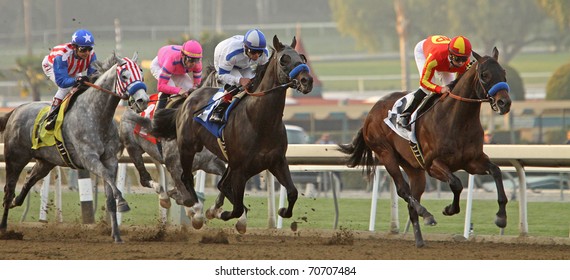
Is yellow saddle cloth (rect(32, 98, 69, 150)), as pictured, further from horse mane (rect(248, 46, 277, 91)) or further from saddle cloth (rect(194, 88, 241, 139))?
horse mane (rect(248, 46, 277, 91))

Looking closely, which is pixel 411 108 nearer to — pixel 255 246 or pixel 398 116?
pixel 398 116

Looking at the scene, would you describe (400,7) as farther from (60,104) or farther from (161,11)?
(60,104)

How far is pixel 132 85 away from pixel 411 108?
6.70 ft

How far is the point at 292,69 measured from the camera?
8.09m

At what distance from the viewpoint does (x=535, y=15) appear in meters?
49.5

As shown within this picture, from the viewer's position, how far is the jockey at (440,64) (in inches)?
335

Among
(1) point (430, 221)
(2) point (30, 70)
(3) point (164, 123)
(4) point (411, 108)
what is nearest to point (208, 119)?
(3) point (164, 123)

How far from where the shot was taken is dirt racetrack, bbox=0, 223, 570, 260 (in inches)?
306

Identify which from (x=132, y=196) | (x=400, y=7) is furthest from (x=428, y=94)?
(x=400, y=7)

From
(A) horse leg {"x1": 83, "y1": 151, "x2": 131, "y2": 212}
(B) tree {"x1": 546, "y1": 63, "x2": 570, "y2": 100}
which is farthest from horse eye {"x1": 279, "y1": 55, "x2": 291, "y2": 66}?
(B) tree {"x1": 546, "y1": 63, "x2": 570, "y2": 100}

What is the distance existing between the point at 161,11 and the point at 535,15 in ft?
53.4

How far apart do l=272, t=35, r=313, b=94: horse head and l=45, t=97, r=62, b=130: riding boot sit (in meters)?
1.99

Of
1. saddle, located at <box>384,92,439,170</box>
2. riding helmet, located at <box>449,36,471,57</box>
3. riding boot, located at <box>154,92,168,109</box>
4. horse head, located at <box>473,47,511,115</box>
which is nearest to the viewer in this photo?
horse head, located at <box>473,47,511,115</box>

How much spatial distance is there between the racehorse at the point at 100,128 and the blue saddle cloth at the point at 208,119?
554mm
